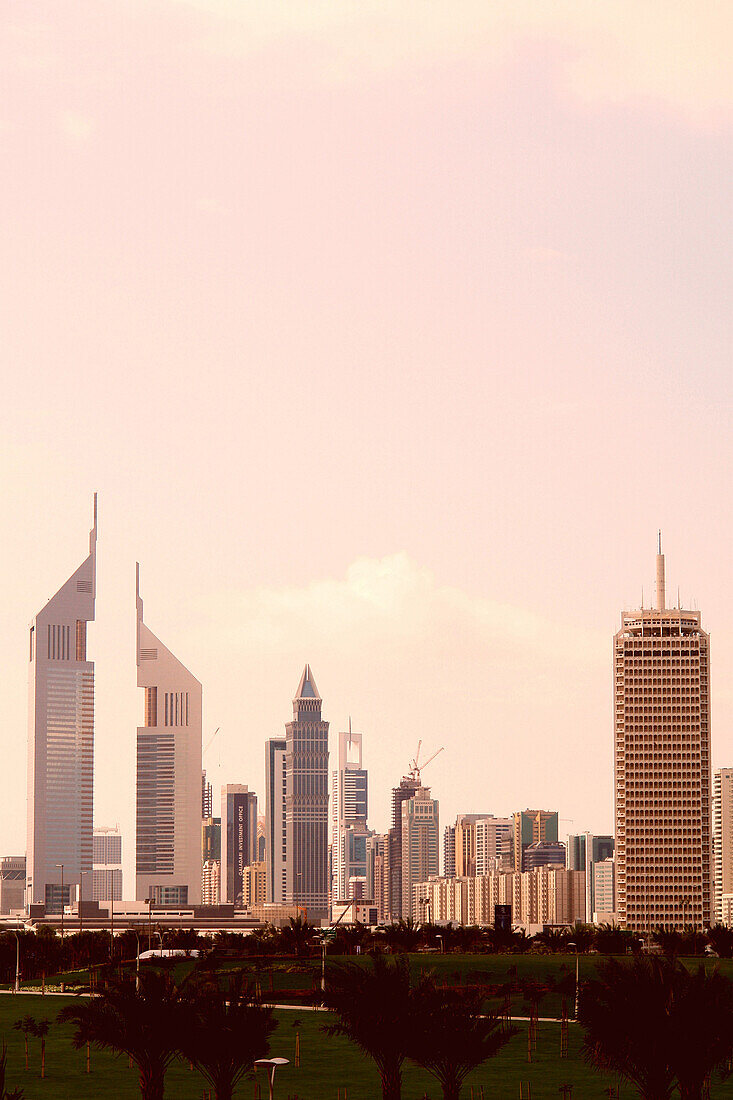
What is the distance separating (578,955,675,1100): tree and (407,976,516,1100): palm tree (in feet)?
20.2

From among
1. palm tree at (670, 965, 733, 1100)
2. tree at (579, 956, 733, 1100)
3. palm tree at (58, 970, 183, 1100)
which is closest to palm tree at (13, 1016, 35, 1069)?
palm tree at (58, 970, 183, 1100)

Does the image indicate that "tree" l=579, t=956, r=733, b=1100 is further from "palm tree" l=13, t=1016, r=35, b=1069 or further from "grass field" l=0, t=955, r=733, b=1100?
"palm tree" l=13, t=1016, r=35, b=1069

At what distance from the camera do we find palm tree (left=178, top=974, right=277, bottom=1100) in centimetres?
6316

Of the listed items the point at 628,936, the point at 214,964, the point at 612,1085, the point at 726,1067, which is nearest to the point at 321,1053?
the point at 612,1085

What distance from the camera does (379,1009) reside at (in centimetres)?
6512

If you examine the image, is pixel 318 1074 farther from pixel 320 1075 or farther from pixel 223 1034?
pixel 223 1034

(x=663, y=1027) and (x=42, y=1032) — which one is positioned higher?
(x=663, y=1027)

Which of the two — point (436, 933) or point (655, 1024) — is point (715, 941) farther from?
point (655, 1024)

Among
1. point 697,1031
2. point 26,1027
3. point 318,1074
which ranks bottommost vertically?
point 318,1074

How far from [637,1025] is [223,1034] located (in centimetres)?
1617

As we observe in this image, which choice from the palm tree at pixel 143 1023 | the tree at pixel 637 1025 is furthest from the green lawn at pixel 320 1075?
the tree at pixel 637 1025

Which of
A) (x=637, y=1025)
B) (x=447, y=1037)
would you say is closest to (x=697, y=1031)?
(x=637, y=1025)

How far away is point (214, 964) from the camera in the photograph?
132000 mm

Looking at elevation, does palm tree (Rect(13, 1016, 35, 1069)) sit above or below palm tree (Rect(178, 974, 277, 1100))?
below
